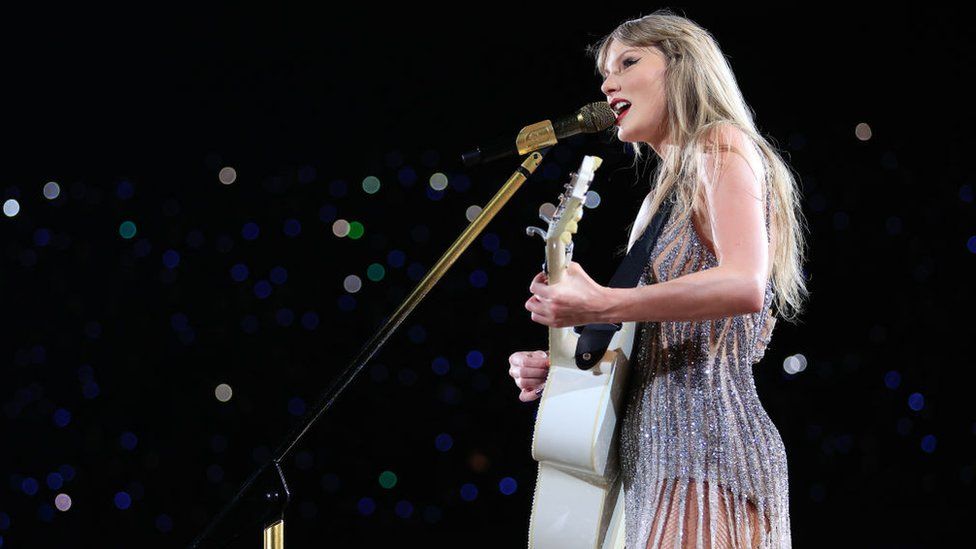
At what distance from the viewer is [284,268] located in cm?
284

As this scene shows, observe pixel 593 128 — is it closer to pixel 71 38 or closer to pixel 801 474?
pixel 801 474

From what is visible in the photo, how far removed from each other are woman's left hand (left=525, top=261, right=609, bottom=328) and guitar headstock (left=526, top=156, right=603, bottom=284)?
3cm

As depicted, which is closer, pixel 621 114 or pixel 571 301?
pixel 571 301

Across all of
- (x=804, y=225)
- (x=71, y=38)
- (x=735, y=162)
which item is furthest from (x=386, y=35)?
(x=735, y=162)

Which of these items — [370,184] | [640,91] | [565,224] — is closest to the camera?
[565,224]

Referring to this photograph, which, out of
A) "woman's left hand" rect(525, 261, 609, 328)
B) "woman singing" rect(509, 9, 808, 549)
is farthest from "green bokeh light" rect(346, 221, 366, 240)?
"woman's left hand" rect(525, 261, 609, 328)

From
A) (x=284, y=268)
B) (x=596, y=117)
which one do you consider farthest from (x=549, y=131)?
(x=284, y=268)

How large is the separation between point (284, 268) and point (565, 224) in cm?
185

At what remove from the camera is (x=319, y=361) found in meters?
2.86

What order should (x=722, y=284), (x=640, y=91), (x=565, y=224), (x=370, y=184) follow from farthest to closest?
(x=370, y=184) → (x=640, y=91) → (x=565, y=224) → (x=722, y=284)

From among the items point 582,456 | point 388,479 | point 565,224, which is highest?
point 565,224

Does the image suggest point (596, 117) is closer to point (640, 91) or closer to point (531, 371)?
point (640, 91)

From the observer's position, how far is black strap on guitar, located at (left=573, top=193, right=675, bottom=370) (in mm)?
1220

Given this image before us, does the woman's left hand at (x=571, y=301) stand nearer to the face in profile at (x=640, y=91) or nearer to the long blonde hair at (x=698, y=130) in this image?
the long blonde hair at (x=698, y=130)
